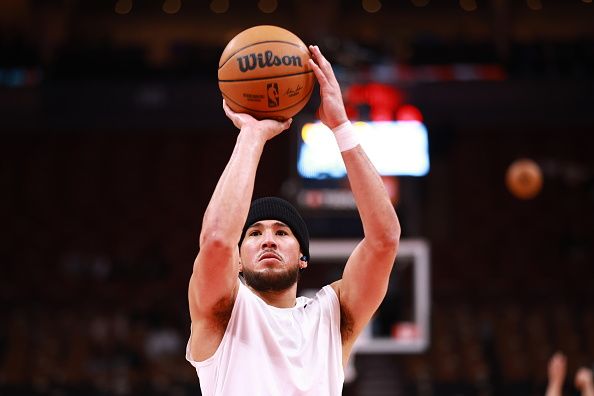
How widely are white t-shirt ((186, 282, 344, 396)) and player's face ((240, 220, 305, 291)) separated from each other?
0.08 metres

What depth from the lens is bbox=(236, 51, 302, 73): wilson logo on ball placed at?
3.20m

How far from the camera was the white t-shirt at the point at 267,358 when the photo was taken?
297cm

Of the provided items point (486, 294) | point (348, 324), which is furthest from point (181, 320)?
point (348, 324)

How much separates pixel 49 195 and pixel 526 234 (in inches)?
384

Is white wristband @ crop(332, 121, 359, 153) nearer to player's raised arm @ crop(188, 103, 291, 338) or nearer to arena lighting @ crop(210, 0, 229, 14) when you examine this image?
player's raised arm @ crop(188, 103, 291, 338)

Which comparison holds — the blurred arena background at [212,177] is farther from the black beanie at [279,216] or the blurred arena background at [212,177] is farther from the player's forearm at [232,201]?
the player's forearm at [232,201]

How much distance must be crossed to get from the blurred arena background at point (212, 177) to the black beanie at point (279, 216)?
10587mm

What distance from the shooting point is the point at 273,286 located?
317 cm

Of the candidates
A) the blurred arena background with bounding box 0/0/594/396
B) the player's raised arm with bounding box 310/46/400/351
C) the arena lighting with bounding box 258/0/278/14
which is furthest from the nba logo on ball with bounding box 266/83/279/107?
the arena lighting with bounding box 258/0/278/14

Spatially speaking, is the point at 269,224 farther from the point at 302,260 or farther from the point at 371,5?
the point at 371,5

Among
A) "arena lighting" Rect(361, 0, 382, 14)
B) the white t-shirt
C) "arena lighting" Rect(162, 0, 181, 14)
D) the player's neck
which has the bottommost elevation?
the white t-shirt

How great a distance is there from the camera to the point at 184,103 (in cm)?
1584

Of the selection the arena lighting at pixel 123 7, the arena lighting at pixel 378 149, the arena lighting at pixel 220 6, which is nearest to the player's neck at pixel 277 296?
the arena lighting at pixel 378 149

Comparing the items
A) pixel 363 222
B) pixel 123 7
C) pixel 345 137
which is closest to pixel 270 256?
pixel 363 222
